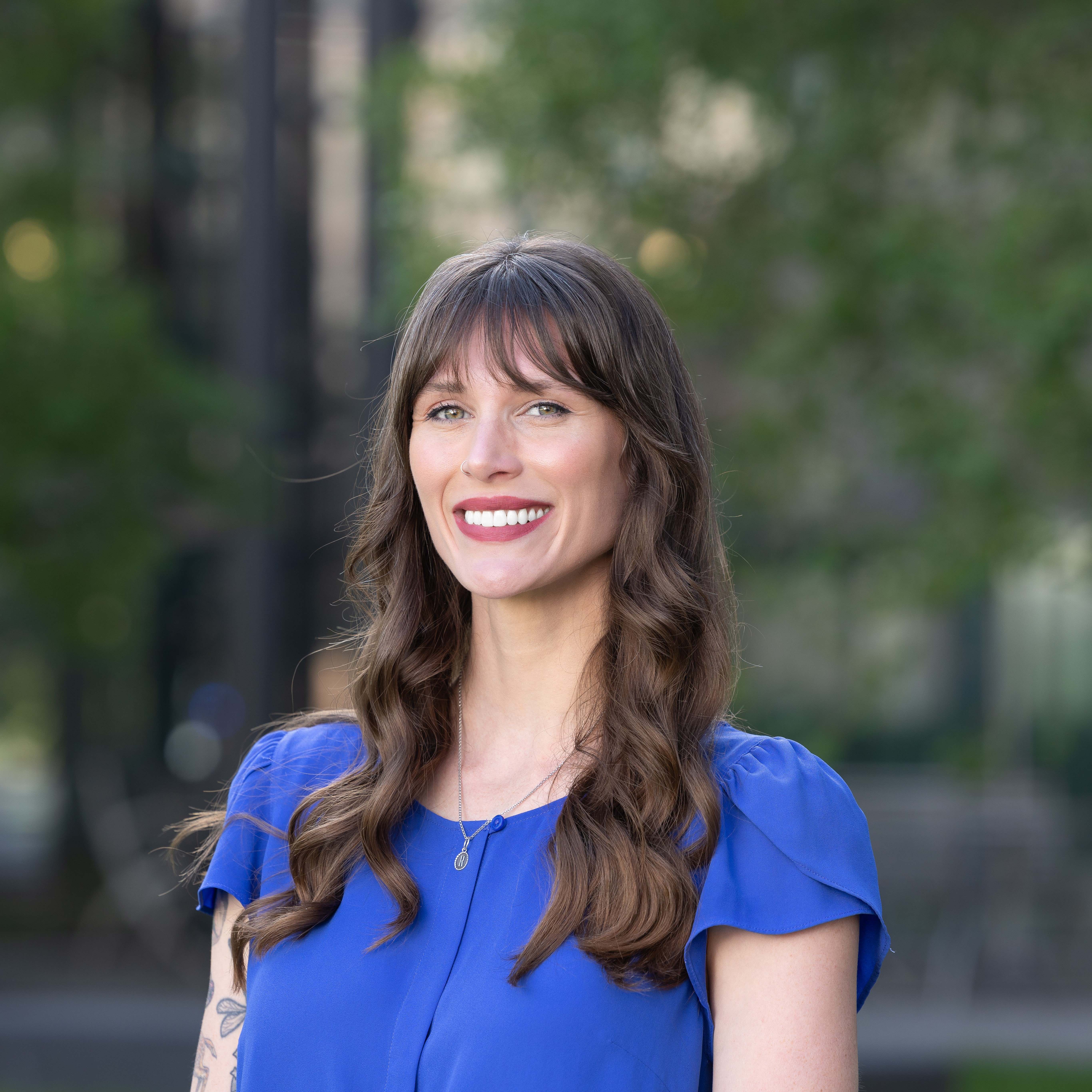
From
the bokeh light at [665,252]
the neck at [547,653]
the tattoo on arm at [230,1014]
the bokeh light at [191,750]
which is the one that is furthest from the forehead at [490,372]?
the bokeh light at [191,750]

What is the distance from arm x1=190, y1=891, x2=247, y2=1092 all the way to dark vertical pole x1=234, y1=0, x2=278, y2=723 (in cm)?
601

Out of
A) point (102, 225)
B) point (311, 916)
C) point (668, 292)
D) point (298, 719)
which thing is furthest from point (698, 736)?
point (102, 225)

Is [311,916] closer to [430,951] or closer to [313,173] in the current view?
[430,951]

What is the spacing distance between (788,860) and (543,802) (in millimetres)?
375

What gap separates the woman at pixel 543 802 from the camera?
5.49 ft

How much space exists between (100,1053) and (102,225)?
15.1ft

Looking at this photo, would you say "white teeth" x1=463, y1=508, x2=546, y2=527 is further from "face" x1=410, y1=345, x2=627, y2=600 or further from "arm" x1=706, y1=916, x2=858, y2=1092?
"arm" x1=706, y1=916, x2=858, y2=1092

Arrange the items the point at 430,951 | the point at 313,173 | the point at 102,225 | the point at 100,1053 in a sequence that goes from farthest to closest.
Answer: the point at 313,173 → the point at 102,225 → the point at 100,1053 → the point at 430,951

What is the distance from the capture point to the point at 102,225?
7.76 metres

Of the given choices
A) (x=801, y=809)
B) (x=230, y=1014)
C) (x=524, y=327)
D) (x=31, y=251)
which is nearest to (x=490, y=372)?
(x=524, y=327)

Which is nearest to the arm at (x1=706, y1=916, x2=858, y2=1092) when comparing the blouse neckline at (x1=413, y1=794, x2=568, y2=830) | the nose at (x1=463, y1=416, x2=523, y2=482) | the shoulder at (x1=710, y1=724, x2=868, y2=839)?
the shoulder at (x1=710, y1=724, x2=868, y2=839)

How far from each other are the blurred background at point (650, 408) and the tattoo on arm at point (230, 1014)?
0.88 metres

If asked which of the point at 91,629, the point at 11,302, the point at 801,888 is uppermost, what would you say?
the point at 11,302

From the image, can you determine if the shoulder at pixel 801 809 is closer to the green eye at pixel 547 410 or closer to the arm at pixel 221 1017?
the green eye at pixel 547 410
